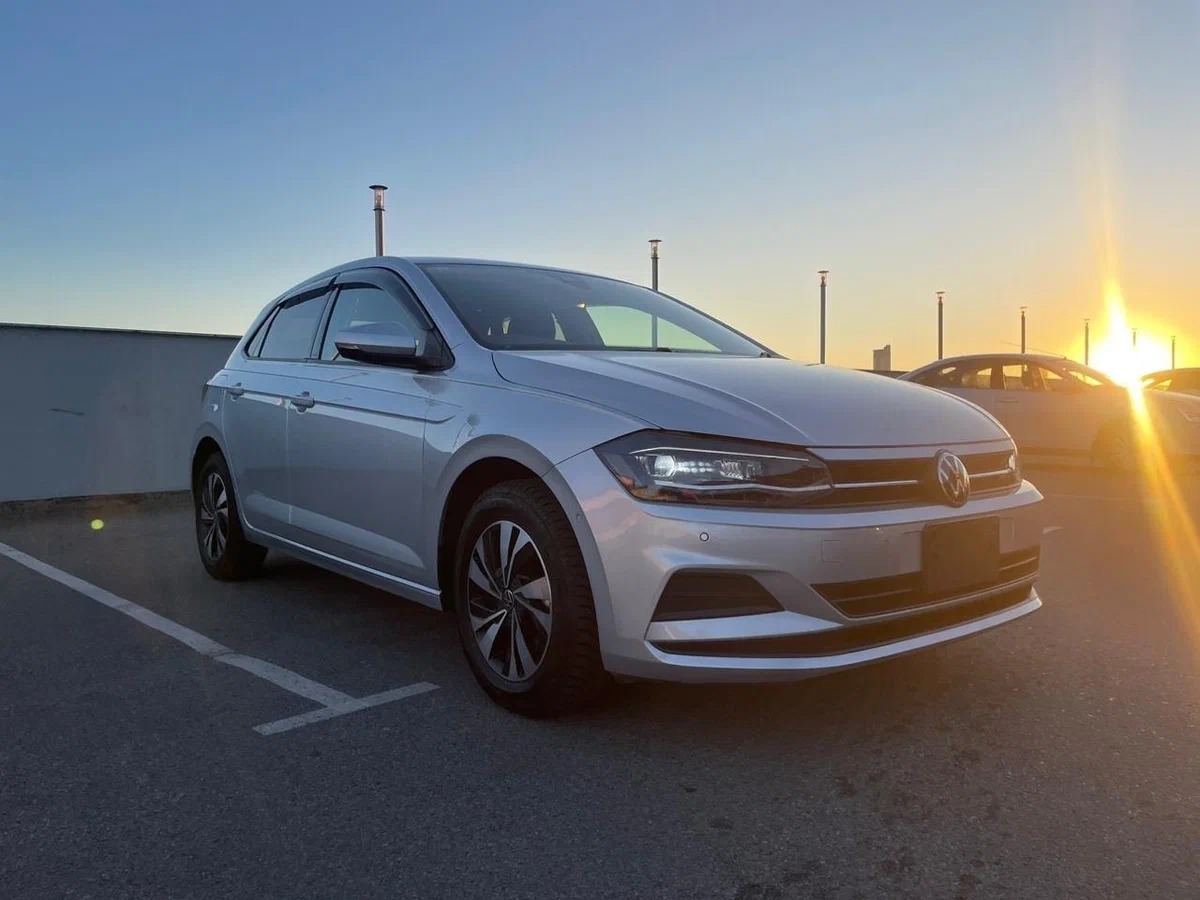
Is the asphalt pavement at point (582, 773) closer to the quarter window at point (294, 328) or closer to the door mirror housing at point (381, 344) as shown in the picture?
the door mirror housing at point (381, 344)

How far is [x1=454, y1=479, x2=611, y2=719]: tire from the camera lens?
111 inches

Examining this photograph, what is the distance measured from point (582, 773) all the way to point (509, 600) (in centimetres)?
63

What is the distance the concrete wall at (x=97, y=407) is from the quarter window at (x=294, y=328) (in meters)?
4.42

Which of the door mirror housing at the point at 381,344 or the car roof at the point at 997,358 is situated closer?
the door mirror housing at the point at 381,344

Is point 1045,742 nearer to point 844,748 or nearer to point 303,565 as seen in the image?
point 844,748

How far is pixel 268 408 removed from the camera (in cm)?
461

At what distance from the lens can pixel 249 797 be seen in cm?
253

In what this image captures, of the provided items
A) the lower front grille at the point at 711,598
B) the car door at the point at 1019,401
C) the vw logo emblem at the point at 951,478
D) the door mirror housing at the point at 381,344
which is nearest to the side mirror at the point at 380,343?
the door mirror housing at the point at 381,344

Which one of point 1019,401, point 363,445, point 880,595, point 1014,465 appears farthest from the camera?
point 1019,401

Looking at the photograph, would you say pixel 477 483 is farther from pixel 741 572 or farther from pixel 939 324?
pixel 939 324

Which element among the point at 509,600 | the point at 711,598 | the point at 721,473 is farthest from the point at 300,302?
the point at 711,598

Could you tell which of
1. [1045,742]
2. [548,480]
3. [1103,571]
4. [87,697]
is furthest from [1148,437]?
[87,697]

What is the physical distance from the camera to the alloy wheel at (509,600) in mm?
2963

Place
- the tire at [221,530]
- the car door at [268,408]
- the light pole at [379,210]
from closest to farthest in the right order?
the car door at [268,408] → the tire at [221,530] → the light pole at [379,210]
